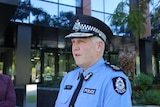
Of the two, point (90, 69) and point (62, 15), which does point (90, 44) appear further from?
point (62, 15)

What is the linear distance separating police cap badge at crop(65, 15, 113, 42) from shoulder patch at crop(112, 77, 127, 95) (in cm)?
38

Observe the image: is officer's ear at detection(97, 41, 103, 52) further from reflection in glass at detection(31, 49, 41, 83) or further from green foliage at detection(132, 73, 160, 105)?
reflection in glass at detection(31, 49, 41, 83)

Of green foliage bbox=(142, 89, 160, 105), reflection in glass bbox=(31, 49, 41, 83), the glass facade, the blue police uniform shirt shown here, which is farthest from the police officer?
reflection in glass bbox=(31, 49, 41, 83)

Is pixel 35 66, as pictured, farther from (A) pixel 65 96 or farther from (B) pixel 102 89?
(B) pixel 102 89

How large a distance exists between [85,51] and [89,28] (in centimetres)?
18

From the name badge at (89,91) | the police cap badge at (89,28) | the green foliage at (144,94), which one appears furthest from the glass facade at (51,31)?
the name badge at (89,91)

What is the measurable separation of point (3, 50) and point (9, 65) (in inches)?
52.7

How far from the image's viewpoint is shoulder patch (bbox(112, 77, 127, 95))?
160 centimetres

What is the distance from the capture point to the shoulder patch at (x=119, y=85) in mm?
1598

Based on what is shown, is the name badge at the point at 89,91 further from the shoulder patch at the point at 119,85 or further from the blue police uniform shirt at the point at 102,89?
the shoulder patch at the point at 119,85

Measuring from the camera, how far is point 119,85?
5.30ft

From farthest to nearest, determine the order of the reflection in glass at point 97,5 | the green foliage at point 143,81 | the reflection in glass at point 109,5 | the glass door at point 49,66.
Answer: the glass door at point 49,66
the reflection in glass at point 109,5
the reflection in glass at point 97,5
the green foliage at point 143,81

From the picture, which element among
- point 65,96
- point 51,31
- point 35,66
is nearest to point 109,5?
point 51,31

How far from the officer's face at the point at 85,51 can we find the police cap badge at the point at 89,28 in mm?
46
